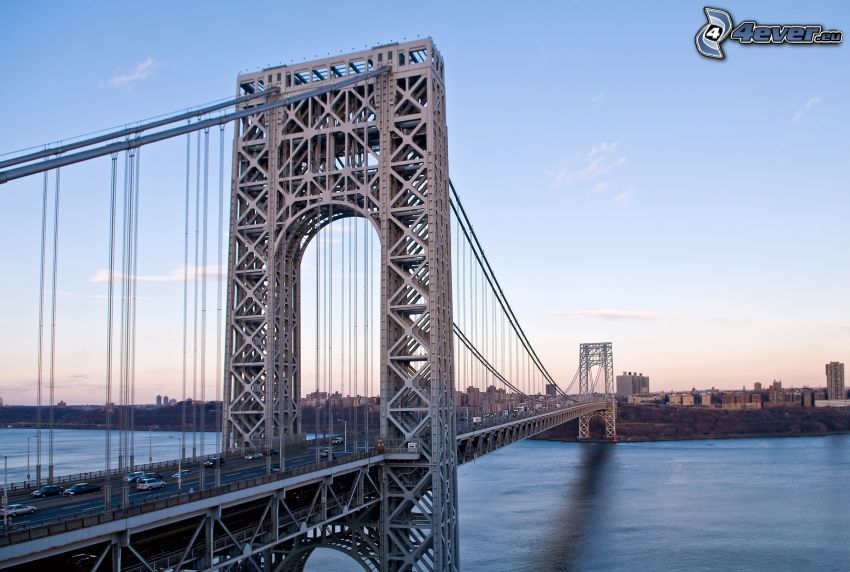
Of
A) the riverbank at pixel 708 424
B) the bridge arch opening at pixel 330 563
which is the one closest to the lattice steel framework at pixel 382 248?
the bridge arch opening at pixel 330 563

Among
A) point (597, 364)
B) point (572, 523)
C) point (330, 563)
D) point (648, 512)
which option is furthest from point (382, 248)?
point (597, 364)

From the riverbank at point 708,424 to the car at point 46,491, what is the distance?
139m

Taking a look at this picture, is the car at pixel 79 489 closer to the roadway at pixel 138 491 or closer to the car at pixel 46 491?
the car at pixel 46 491

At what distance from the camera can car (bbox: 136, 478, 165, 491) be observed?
21.2 meters

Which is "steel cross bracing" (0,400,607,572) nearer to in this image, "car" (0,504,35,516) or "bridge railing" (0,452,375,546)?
"bridge railing" (0,452,375,546)

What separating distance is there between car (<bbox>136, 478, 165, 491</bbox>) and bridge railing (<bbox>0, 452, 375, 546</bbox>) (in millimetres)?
2889

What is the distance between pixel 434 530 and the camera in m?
29.8

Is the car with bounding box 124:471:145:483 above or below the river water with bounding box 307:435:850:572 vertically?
above

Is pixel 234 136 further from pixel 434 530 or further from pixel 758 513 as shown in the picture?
pixel 758 513

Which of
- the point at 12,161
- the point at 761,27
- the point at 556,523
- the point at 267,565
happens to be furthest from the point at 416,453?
the point at 556,523

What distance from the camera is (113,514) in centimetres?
1584

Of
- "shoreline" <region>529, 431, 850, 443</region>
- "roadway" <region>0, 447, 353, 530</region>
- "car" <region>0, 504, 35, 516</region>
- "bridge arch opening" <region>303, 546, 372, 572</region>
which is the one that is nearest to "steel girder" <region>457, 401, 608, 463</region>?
"bridge arch opening" <region>303, 546, 372, 572</region>

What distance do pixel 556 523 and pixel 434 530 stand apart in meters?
33.5

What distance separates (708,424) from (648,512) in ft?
380
